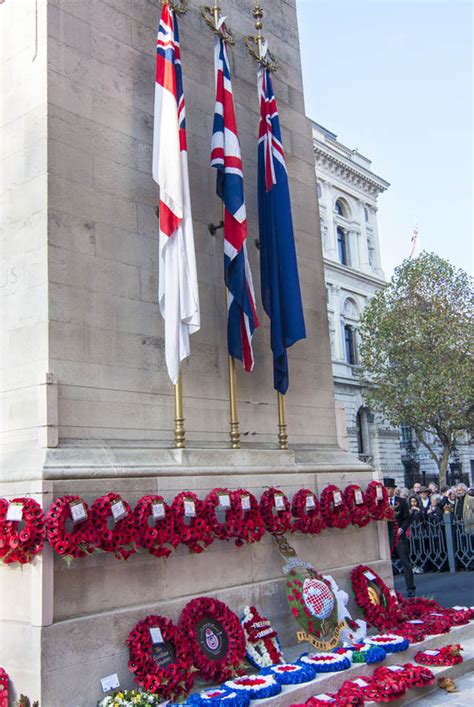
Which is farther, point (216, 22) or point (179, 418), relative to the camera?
point (216, 22)

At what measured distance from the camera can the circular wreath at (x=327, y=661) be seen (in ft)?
25.3

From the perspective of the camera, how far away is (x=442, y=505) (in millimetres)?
20109

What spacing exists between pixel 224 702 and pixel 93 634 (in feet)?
4.42

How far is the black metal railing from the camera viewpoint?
673 inches

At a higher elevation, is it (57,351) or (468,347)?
(468,347)

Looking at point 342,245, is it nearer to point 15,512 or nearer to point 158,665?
point 158,665

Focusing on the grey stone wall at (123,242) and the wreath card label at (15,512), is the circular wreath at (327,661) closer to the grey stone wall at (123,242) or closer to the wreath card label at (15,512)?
the grey stone wall at (123,242)

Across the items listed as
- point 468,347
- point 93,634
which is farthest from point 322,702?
point 468,347

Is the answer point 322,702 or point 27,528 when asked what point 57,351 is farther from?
point 322,702

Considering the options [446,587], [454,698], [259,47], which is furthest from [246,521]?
[446,587]

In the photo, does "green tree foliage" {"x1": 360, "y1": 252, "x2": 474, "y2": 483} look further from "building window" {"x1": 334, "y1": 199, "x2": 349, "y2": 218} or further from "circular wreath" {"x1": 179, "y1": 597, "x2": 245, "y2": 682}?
"circular wreath" {"x1": 179, "y1": 597, "x2": 245, "y2": 682}

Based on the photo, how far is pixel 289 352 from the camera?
1112 cm

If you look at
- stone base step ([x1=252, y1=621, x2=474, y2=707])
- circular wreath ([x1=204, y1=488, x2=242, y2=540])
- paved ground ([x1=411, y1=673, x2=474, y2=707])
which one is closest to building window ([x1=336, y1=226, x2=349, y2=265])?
stone base step ([x1=252, y1=621, x2=474, y2=707])

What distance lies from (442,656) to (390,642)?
1.98 ft
